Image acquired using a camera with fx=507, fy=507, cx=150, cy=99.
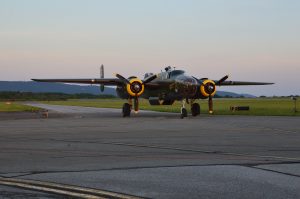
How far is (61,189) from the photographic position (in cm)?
692

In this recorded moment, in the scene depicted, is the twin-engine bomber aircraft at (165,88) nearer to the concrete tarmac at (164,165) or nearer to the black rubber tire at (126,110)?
the black rubber tire at (126,110)

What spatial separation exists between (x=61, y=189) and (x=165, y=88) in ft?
89.1

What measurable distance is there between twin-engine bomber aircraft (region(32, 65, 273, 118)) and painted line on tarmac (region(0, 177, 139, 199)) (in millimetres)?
22643

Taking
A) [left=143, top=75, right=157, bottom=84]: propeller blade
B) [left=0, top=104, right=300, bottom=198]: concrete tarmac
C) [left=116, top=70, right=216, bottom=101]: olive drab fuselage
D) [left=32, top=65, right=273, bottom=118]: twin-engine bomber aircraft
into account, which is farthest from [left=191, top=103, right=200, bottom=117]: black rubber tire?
[left=0, top=104, right=300, bottom=198]: concrete tarmac

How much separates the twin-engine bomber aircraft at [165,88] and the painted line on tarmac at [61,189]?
2264cm

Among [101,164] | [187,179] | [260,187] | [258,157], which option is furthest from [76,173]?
[258,157]

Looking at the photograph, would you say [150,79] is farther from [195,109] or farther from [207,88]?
[207,88]

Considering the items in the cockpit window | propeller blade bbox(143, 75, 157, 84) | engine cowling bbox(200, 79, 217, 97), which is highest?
the cockpit window

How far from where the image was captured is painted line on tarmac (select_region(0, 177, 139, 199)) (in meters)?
6.50

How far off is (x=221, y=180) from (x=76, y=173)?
2.44m

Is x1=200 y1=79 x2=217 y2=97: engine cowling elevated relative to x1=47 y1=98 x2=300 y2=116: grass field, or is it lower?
elevated

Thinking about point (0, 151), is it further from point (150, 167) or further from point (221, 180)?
point (221, 180)

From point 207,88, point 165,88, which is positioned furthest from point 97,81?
point 207,88

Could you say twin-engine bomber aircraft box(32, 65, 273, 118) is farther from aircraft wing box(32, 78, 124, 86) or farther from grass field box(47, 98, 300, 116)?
grass field box(47, 98, 300, 116)
